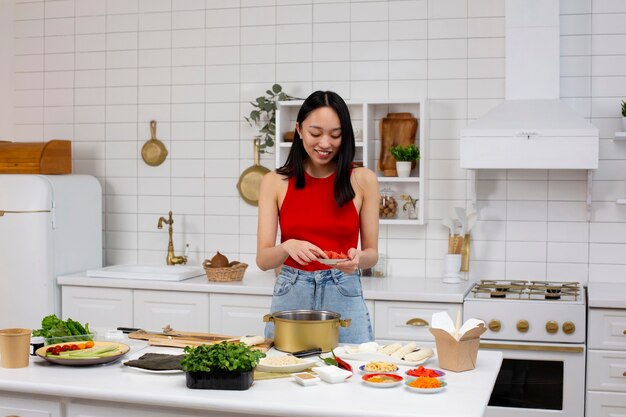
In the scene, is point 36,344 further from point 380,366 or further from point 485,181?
point 485,181

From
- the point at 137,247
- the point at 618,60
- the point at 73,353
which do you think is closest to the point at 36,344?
the point at 73,353

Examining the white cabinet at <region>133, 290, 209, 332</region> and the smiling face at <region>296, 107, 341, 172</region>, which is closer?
the smiling face at <region>296, 107, 341, 172</region>

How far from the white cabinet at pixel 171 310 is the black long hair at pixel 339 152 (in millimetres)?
1753

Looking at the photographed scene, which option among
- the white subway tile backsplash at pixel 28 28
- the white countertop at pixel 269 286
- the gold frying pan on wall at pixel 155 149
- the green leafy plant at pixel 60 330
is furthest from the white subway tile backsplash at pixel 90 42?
the green leafy plant at pixel 60 330

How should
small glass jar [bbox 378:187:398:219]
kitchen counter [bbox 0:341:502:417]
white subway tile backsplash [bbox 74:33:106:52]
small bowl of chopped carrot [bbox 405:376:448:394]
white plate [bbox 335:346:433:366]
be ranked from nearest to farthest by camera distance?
kitchen counter [bbox 0:341:502:417] → small bowl of chopped carrot [bbox 405:376:448:394] → white plate [bbox 335:346:433:366] → small glass jar [bbox 378:187:398:219] → white subway tile backsplash [bbox 74:33:106:52]

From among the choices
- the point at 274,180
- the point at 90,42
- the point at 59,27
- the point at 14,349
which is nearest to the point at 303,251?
the point at 274,180

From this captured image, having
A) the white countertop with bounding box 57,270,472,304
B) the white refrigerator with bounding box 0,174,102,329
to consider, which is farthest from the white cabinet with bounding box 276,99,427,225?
the white refrigerator with bounding box 0,174,102,329

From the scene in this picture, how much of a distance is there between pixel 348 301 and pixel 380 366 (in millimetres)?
533

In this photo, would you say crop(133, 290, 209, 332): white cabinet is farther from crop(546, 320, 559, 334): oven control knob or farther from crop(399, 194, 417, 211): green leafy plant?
crop(546, 320, 559, 334): oven control knob

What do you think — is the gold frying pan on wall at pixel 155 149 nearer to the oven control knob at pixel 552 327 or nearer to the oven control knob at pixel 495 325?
the oven control knob at pixel 495 325

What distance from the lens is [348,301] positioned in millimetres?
3053

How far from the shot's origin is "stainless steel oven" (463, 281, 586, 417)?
13.4 ft

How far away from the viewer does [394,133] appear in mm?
4887

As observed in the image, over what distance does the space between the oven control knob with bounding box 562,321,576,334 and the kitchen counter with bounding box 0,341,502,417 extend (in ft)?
5.11
